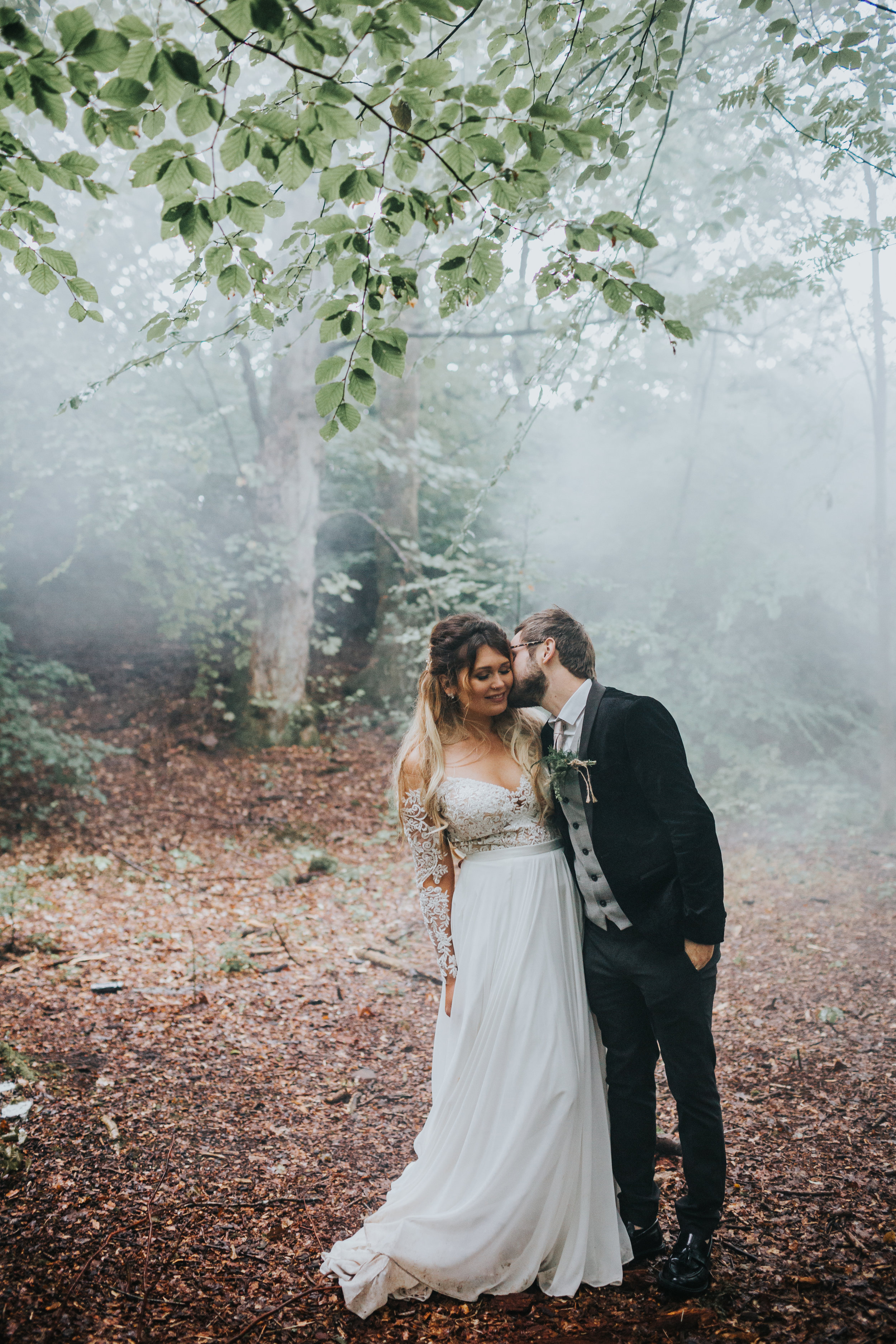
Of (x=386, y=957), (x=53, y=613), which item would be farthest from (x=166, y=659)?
(x=386, y=957)

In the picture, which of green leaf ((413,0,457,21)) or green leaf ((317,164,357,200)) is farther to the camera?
green leaf ((317,164,357,200))

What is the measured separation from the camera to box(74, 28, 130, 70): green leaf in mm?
1739

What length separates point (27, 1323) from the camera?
86.9 inches

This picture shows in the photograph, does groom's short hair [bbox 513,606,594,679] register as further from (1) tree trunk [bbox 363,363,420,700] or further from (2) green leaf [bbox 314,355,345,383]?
(1) tree trunk [bbox 363,363,420,700]

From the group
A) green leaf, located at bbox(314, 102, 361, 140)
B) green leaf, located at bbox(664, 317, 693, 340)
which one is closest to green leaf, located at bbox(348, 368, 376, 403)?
green leaf, located at bbox(314, 102, 361, 140)

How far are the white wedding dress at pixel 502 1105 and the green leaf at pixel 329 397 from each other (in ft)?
4.53

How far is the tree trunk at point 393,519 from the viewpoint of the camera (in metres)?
9.81

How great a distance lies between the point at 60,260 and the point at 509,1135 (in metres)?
3.20

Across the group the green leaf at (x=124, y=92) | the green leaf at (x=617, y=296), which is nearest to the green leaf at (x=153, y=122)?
the green leaf at (x=124, y=92)

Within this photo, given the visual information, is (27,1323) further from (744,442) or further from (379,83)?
(744,442)

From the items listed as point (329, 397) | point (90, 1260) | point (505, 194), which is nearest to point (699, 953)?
point (329, 397)

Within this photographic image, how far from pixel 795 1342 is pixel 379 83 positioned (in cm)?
378

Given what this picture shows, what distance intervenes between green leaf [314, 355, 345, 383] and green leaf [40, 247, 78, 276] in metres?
0.89

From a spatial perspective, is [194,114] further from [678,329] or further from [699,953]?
[699,953]
